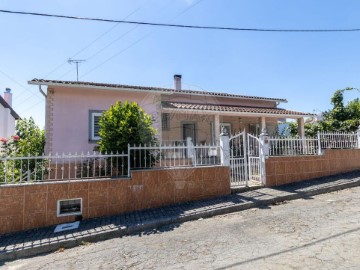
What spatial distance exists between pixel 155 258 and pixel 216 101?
13443mm

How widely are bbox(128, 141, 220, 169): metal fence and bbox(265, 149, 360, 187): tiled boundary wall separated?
225cm

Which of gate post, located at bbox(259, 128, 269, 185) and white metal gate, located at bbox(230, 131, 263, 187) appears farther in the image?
gate post, located at bbox(259, 128, 269, 185)

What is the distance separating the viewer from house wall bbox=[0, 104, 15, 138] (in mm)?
16812

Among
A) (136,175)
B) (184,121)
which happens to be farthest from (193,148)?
(184,121)

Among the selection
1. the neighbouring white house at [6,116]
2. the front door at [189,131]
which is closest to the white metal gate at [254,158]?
the front door at [189,131]

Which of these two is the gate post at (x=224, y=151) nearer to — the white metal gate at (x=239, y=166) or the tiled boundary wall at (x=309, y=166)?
the white metal gate at (x=239, y=166)

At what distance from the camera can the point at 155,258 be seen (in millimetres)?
4195

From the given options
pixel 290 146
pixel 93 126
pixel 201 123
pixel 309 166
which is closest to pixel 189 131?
pixel 201 123

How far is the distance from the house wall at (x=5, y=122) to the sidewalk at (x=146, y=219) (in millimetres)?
13973

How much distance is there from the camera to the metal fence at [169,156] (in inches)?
281

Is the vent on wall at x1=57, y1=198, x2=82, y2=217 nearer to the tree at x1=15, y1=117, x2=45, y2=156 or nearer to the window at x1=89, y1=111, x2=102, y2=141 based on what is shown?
the tree at x1=15, y1=117, x2=45, y2=156

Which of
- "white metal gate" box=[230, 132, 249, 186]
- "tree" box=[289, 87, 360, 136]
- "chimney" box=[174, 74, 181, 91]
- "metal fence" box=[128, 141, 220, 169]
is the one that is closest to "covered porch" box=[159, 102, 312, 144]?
"tree" box=[289, 87, 360, 136]

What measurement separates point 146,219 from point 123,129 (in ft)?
8.57

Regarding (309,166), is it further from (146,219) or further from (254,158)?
(146,219)
